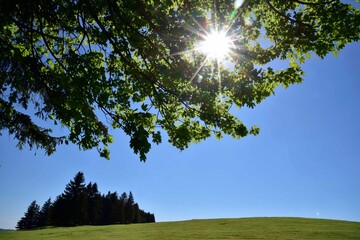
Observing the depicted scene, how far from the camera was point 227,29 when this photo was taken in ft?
28.2

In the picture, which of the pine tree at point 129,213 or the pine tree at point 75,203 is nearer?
the pine tree at point 75,203

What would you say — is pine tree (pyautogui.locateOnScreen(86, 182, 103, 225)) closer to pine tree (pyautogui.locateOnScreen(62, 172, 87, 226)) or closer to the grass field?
pine tree (pyautogui.locateOnScreen(62, 172, 87, 226))

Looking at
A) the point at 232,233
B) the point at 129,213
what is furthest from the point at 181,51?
the point at 129,213

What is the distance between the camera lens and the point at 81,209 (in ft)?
258

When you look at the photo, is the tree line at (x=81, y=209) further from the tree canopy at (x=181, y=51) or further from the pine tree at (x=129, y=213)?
the tree canopy at (x=181, y=51)

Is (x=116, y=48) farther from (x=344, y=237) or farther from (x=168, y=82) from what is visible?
(x=344, y=237)

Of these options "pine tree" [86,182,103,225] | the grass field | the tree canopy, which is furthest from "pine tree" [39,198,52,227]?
the tree canopy

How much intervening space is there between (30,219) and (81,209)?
31083mm

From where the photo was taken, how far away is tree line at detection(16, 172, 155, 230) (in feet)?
259

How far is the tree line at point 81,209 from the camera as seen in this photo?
79.1m

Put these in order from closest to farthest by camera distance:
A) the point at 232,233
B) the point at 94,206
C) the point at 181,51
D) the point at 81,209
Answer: the point at 181,51 → the point at 232,233 → the point at 81,209 → the point at 94,206

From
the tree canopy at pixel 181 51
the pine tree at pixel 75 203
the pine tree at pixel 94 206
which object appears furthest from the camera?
the pine tree at pixel 94 206

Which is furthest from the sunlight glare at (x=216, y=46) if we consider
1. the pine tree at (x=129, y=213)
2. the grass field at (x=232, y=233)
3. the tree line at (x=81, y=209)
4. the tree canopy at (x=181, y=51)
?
the pine tree at (x=129, y=213)

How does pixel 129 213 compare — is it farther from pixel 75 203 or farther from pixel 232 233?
pixel 232 233
